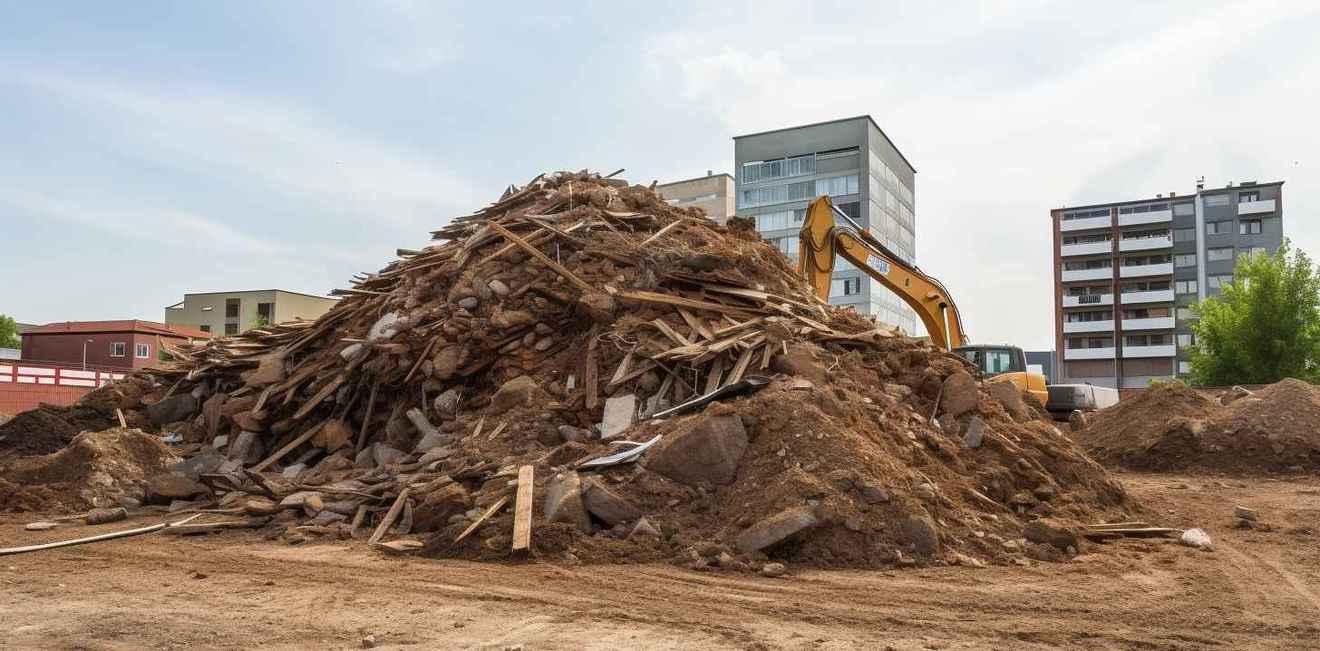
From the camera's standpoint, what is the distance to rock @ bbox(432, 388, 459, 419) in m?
10.6

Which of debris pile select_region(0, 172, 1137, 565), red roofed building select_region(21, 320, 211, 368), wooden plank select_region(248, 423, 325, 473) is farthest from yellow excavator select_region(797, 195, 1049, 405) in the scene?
red roofed building select_region(21, 320, 211, 368)

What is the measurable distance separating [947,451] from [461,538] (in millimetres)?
4576

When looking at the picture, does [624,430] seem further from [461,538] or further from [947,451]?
[947,451]

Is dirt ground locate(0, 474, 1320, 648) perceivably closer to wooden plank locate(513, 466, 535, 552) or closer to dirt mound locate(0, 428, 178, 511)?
wooden plank locate(513, 466, 535, 552)

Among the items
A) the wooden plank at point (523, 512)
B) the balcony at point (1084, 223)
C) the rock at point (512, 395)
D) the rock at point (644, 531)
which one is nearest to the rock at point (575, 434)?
the rock at point (512, 395)

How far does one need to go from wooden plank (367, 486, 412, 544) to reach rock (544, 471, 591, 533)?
1.51 meters

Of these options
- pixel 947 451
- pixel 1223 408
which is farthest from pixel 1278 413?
pixel 947 451

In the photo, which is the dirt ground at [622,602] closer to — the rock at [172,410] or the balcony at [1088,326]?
the rock at [172,410]

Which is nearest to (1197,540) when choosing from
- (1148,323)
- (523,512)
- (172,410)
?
(523,512)

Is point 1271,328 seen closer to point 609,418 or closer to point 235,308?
point 609,418

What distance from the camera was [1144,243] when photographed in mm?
74875

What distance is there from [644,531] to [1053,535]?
3.40 m

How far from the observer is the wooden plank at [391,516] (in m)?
7.80

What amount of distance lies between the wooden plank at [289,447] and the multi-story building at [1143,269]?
74162 mm
